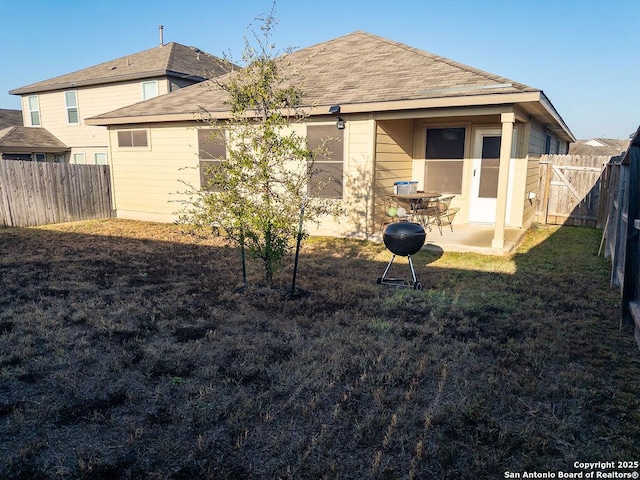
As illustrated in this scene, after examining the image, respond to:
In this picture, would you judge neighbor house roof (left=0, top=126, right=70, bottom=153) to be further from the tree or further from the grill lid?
the grill lid

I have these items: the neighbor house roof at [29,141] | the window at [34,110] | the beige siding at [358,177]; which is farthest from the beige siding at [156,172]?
the window at [34,110]

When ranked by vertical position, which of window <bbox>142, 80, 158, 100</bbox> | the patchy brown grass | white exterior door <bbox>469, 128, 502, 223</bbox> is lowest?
the patchy brown grass

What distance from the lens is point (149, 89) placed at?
17.6m

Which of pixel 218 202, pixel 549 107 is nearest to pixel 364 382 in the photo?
pixel 218 202

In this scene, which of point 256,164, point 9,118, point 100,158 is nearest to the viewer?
point 256,164

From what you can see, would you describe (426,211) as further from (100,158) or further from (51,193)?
(100,158)

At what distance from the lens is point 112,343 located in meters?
4.12

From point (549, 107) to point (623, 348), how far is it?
615cm

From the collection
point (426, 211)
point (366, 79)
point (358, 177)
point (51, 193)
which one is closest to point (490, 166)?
point (426, 211)

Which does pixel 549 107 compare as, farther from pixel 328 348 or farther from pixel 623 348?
pixel 328 348

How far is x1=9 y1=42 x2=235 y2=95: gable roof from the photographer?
1747 centimetres

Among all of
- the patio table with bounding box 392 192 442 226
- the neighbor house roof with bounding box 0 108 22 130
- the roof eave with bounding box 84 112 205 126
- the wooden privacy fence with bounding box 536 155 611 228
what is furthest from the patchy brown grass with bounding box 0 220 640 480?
the neighbor house roof with bounding box 0 108 22 130

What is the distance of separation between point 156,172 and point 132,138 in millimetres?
1356

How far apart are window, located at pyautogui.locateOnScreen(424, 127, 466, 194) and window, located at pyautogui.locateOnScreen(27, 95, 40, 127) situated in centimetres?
1993
